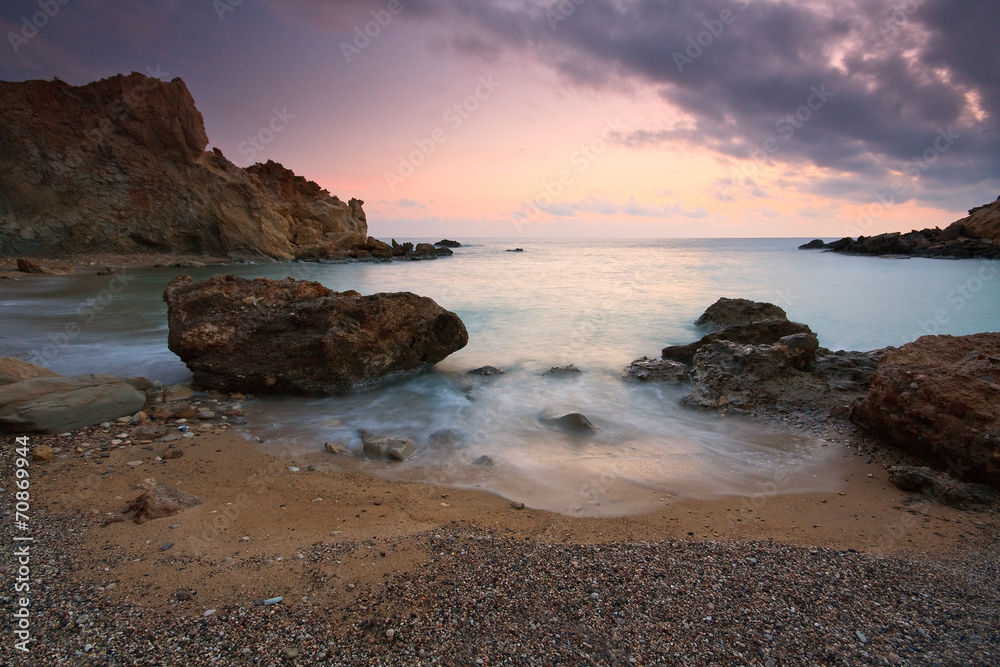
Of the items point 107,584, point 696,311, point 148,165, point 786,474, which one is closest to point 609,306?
point 696,311

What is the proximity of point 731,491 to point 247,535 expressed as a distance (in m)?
3.39

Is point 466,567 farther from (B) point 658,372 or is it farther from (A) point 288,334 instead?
(B) point 658,372

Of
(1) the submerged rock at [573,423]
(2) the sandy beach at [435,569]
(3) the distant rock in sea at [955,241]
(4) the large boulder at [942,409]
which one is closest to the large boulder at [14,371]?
(2) the sandy beach at [435,569]

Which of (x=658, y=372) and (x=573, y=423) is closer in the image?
(x=573, y=423)

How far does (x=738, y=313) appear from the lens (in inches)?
361

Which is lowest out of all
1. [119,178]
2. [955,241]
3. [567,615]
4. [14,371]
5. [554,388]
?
[554,388]

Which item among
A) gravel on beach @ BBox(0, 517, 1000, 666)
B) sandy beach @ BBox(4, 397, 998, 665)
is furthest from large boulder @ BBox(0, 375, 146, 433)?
gravel on beach @ BBox(0, 517, 1000, 666)

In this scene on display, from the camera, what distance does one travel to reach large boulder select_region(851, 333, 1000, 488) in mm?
3486

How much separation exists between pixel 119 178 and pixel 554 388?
28.6 m

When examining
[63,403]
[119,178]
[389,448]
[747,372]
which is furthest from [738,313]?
[119,178]

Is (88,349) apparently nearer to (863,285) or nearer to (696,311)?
(696,311)

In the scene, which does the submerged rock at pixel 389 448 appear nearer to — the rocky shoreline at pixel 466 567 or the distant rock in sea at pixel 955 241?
the rocky shoreline at pixel 466 567

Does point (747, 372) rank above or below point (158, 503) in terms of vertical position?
above

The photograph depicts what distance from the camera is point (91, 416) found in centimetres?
434
